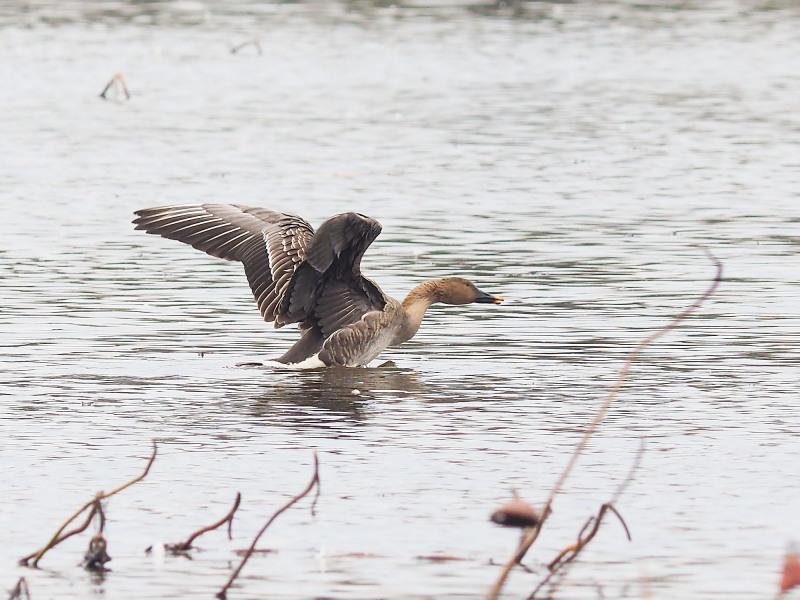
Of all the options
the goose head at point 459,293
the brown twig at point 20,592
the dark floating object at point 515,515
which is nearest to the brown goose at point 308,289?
the goose head at point 459,293

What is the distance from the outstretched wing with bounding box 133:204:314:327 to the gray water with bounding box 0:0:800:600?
18.7 inches

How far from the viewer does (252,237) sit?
1156 centimetres

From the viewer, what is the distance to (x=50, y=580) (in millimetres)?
6672

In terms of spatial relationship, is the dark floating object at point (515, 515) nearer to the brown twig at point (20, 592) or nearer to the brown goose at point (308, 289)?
the brown twig at point (20, 592)

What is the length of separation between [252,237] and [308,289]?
537 millimetres

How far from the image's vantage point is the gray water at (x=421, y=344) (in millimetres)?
7145

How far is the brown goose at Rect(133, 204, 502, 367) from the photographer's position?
11211 mm

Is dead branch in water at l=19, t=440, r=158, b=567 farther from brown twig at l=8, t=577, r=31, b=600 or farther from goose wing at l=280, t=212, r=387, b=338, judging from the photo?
goose wing at l=280, t=212, r=387, b=338

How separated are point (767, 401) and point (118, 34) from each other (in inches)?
1372

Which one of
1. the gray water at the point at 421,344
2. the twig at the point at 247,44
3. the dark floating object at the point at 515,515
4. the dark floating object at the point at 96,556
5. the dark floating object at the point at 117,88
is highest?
the dark floating object at the point at 515,515

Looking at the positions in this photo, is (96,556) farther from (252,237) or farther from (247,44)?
(247,44)

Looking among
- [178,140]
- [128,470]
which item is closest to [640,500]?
[128,470]

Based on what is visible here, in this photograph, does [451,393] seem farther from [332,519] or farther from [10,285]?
[10,285]

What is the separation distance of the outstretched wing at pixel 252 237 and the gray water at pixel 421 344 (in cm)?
48
